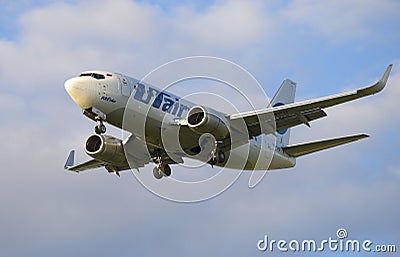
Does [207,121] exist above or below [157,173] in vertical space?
below

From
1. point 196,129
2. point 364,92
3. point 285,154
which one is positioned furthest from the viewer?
point 285,154

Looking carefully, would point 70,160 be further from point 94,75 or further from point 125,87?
point 125,87

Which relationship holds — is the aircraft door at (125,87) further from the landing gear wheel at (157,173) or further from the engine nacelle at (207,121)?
the landing gear wheel at (157,173)

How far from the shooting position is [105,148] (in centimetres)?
6009

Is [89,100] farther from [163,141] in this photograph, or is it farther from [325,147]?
[325,147]

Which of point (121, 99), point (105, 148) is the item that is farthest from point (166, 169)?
point (121, 99)

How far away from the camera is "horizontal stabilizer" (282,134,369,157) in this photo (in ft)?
185

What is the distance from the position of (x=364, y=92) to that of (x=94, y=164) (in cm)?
2398

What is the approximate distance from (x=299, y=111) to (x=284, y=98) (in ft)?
52.9

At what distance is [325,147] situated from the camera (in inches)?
2325

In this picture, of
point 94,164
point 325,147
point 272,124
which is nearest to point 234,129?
point 272,124

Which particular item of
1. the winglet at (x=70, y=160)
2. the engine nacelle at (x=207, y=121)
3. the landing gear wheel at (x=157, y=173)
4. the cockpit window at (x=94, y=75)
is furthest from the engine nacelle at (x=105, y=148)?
the engine nacelle at (x=207, y=121)

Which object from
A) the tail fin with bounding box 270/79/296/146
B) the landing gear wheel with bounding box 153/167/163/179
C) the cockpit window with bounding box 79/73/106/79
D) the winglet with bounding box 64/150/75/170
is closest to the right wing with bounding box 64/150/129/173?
the winglet with bounding box 64/150/75/170

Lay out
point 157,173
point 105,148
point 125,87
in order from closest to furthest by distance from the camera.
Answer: point 125,87, point 105,148, point 157,173
